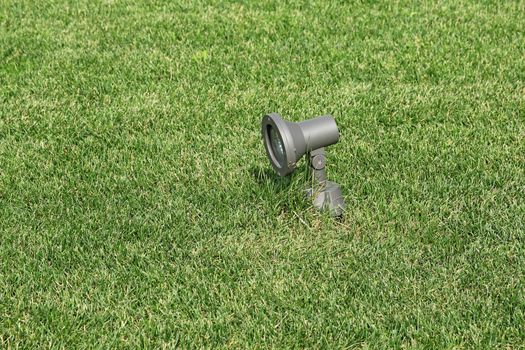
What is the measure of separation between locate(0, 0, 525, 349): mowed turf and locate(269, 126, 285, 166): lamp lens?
0.83 feet

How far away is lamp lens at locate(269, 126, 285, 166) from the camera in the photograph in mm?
3348

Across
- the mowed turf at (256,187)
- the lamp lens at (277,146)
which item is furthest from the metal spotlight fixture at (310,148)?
the mowed turf at (256,187)

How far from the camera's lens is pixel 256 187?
3.79 meters

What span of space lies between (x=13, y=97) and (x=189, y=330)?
2.79 meters

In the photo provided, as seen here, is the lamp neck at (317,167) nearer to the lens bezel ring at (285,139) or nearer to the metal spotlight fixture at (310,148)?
the metal spotlight fixture at (310,148)

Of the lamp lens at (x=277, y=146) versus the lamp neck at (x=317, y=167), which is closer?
the lamp lens at (x=277, y=146)

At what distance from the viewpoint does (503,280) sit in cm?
316

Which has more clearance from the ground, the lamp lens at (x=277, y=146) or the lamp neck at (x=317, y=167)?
the lamp lens at (x=277, y=146)

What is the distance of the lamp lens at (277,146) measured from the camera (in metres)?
3.35

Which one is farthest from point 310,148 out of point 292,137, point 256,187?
point 256,187

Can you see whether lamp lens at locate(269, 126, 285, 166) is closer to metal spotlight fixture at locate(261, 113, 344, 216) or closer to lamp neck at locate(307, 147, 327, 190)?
metal spotlight fixture at locate(261, 113, 344, 216)

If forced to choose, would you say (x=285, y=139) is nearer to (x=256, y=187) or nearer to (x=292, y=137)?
(x=292, y=137)

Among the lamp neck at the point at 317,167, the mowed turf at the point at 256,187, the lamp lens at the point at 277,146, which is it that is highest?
the lamp lens at the point at 277,146

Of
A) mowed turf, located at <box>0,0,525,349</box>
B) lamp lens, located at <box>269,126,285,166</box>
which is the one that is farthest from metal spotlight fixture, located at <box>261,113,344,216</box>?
mowed turf, located at <box>0,0,525,349</box>
